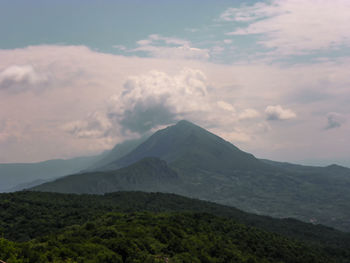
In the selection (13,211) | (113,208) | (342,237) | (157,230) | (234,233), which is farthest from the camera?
(342,237)

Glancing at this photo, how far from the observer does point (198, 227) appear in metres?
77.3

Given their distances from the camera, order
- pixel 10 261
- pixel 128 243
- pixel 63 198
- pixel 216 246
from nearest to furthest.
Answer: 1. pixel 10 261
2. pixel 128 243
3. pixel 216 246
4. pixel 63 198

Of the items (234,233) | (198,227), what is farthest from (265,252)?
(198,227)

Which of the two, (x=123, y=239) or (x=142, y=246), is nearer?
(x=123, y=239)

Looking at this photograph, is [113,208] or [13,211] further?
[113,208]

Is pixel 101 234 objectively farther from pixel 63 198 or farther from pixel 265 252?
pixel 63 198

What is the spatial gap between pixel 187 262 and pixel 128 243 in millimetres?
9218

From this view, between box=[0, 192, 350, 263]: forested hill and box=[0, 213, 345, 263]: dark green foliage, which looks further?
box=[0, 192, 350, 263]: forested hill

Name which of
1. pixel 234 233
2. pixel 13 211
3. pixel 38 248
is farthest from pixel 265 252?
pixel 13 211

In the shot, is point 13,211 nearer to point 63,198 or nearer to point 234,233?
point 63,198

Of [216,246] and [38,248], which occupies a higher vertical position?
[38,248]

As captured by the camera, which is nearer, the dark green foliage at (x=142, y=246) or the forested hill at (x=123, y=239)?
the dark green foliage at (x=142, y=246)

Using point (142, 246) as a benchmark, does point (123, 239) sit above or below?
above

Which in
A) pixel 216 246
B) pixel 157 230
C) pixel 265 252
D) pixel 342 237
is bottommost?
pixel 342 237
